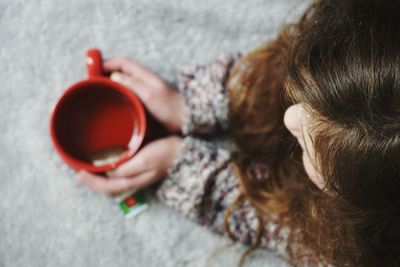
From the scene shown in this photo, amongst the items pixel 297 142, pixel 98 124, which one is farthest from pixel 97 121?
pixel 297 142

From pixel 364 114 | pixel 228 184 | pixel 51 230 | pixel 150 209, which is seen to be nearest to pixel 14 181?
pixel 51 230

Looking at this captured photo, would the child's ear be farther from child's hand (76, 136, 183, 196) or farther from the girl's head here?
child's hand (76, 136, 183, 196)

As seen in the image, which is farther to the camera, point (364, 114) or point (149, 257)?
point (149, 257)

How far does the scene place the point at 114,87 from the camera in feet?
2.31

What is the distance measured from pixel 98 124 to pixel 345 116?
0.37 metres

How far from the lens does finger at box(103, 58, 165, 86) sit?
755 millimetres

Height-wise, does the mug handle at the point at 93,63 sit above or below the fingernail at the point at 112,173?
above

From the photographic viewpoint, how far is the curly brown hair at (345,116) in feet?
1.66

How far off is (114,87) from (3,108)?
20 cm

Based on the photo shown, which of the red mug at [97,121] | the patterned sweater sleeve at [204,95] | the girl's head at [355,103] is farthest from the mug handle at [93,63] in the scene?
the girl's head at [355,103]

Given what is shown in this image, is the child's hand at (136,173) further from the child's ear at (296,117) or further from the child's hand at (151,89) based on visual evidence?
the child's ear at (296,117)

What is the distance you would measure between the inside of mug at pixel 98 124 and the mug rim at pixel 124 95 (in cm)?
1

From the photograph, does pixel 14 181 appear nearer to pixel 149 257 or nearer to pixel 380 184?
pixel 149 257

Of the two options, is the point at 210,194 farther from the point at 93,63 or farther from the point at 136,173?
the point at 93,63
